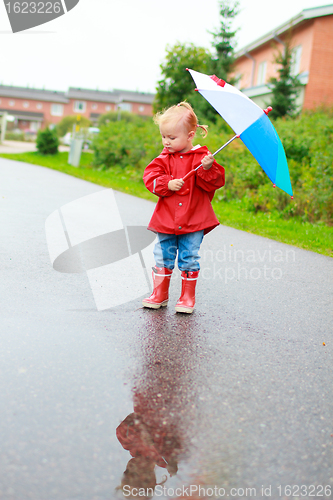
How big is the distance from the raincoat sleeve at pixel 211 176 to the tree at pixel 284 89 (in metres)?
17.6

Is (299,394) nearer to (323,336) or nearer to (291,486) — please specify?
(291,486)

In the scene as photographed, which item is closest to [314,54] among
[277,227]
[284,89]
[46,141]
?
[284,89]

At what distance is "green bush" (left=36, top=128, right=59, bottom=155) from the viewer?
26922mm

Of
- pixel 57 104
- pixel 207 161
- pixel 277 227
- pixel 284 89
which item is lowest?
pixel 277 227

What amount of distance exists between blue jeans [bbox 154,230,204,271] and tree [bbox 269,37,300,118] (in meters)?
17.6

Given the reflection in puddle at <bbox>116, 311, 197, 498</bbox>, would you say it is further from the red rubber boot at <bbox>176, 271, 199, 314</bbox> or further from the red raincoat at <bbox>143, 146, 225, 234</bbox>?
the red raincoat at <bbox>143, 146, 225, 234</bbox>

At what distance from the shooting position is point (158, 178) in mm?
3508

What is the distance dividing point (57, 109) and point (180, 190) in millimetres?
86733

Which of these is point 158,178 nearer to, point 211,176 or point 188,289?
point 211,176

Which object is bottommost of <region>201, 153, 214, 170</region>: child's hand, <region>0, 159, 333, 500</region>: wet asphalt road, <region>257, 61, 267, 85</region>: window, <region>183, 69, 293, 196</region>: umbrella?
<region>0, 159, 333, 500</region>: wet asphalt road

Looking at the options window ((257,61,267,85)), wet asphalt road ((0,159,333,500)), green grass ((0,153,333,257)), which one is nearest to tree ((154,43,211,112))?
window ((257,61,267,85))

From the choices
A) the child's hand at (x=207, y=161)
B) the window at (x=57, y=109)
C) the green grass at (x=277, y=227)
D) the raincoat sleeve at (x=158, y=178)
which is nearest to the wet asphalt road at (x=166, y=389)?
the raincoat sleeve at (x=158, y=178)

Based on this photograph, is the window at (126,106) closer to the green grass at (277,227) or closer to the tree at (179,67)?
the tree at (179,67)

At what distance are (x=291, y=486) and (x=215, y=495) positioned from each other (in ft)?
0.98
